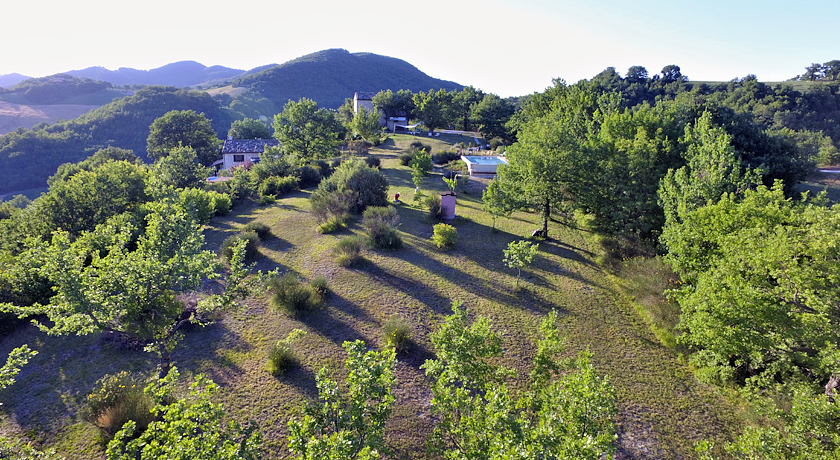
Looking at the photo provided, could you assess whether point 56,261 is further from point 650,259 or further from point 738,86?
point 738,86

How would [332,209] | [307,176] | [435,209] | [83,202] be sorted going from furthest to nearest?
[307,176], [435,209], [332,209], [83,202]

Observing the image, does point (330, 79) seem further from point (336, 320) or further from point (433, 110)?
point (336, 320)

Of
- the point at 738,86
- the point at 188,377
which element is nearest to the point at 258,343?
the point at 188,377

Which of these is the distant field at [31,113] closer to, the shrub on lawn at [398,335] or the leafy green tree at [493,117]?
the leafy green tree at [493,117]

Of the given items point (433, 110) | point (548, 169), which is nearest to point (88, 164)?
point (433, 110)

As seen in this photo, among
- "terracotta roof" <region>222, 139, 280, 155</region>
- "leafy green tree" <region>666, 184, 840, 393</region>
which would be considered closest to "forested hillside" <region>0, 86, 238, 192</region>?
"terracotta roof" <region>222, 139, 280, 155</region>

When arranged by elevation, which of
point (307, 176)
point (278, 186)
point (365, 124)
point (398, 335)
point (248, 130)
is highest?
point (365, 124)

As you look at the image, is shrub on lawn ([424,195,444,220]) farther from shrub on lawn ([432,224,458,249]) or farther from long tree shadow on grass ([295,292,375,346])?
long tree shadow on grass ([295,292,375,346])
